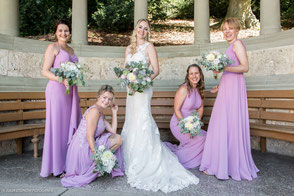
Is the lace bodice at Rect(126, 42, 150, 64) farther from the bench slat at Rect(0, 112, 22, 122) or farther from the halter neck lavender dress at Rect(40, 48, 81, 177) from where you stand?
the bench slat at Rect(0, 112, 22, 122)

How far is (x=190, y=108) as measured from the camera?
4.73 m

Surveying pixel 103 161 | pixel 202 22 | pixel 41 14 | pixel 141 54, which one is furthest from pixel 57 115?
pixel 41 14

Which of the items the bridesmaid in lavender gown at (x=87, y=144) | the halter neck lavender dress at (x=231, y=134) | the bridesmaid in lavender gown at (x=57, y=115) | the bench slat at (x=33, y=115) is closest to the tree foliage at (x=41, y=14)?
the bench slat at (x=33, y=115)

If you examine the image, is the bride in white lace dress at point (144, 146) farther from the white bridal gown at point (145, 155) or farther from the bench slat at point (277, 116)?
the bench slat at point (277, 116)

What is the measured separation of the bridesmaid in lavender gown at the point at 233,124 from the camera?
3877 mm

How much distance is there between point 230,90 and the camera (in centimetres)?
400

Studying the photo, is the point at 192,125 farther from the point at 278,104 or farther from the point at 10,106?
the point at 10,106

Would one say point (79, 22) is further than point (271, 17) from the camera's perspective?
Yes

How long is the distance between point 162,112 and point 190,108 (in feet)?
4.90

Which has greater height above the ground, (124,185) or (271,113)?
(271,113)

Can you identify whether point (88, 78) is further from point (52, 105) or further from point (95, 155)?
point (95, 155)

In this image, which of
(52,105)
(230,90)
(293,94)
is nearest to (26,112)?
(52,105)

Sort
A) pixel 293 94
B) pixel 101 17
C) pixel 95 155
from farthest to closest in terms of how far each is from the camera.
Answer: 1. pixel 101 17
2. pixel 293 94
3. pixel 95 155

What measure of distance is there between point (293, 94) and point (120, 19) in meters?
Result: 10.4
